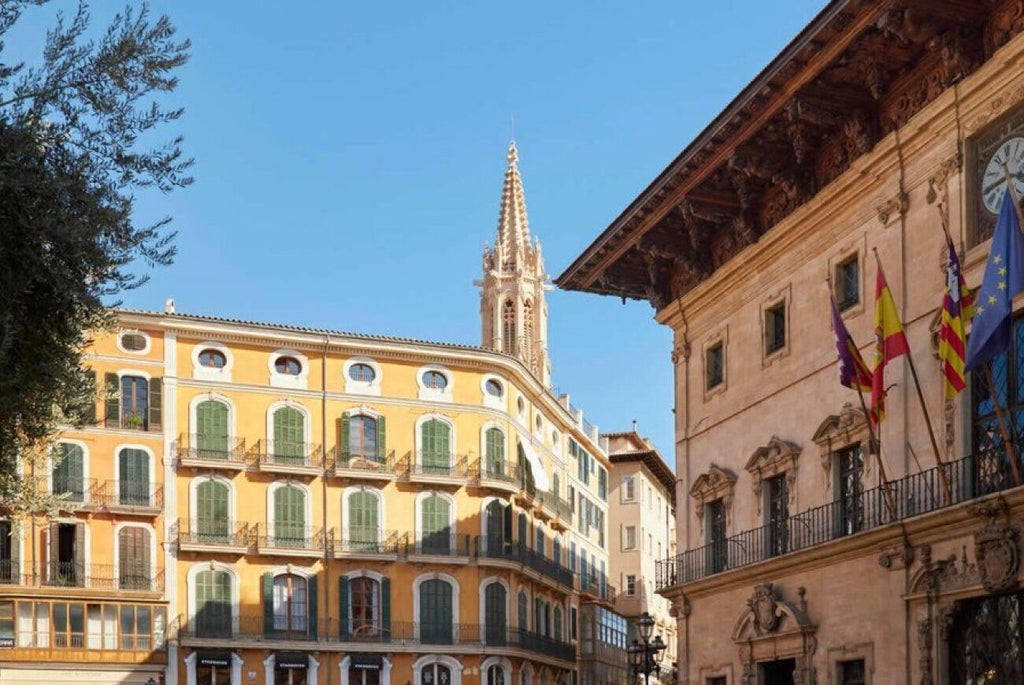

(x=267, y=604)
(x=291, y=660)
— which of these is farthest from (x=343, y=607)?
(x=267, y=604)

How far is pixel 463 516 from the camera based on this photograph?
197ft

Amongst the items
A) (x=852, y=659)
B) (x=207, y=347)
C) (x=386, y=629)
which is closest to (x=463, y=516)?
(x=386, y=629)

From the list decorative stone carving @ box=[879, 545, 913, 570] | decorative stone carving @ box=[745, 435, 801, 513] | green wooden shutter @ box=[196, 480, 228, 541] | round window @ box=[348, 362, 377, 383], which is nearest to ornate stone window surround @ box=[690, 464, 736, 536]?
decorative stone carving @ box=[745, 435, 801, 513]

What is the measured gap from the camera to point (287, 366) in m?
58.9

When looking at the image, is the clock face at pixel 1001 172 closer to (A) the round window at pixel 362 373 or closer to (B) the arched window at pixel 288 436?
(B) the arched window at pixel 288 436

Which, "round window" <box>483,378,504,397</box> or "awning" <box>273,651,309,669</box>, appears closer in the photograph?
"awning" <box>273,651,309,669</box>

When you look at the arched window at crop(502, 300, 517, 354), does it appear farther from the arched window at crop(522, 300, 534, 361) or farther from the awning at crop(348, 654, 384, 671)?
the awning at crop(348, 654, 384, 671)

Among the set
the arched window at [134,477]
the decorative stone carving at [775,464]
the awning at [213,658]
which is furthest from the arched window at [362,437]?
the decorative stone carving at [775,464]

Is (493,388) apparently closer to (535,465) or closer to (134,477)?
(535,465)

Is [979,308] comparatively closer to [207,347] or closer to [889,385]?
[889,385]

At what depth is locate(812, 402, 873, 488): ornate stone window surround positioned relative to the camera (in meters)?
24.1

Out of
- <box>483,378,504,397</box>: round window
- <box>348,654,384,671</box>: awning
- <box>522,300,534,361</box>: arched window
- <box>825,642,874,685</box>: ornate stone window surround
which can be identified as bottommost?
<box>348,654,384,671</box>: awning

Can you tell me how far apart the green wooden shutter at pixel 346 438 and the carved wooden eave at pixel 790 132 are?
27288 mm

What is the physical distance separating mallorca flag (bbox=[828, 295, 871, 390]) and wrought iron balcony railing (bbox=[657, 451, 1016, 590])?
147 cm
